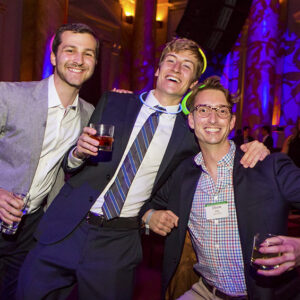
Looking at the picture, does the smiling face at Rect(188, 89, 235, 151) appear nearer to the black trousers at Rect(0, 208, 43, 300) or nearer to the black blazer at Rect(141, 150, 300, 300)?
the black blazer at Rect(141, 150, 300, 300)

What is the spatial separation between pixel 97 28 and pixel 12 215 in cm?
1084

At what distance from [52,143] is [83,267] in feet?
2.74

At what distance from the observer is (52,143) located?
2.07m

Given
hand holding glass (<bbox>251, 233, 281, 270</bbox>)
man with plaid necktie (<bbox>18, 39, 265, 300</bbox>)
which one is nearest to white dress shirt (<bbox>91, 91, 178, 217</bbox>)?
man with plaid necktie (<bbox>18, 39, 265, 300</bbox>)

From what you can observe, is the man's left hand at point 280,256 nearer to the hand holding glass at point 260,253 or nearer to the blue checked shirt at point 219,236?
the hand holding glass at point 260,253

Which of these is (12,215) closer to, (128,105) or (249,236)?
(128,105)

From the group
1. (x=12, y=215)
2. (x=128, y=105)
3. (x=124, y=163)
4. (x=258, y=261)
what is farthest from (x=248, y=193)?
(x=12, y=215)

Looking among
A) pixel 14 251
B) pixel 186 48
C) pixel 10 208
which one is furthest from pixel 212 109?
pixel 14 251

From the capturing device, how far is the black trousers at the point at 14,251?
2.12 m

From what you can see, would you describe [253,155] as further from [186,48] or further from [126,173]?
[186,48]

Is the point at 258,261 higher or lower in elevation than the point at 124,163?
lower

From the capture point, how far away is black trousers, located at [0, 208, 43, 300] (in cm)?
212

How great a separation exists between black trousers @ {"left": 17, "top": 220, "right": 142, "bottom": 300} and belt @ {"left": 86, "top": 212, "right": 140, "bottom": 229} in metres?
0.03

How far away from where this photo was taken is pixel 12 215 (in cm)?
173
